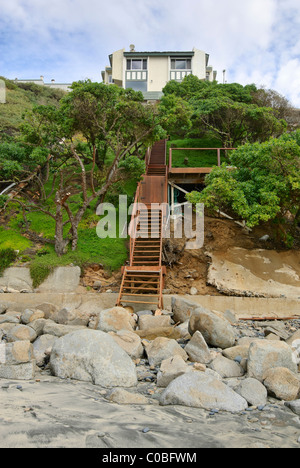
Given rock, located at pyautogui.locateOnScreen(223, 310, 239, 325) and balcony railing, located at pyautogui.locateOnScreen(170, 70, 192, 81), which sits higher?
balcony railing, located at pyautogui.locateOnScreen(170, 70, 192, 81)

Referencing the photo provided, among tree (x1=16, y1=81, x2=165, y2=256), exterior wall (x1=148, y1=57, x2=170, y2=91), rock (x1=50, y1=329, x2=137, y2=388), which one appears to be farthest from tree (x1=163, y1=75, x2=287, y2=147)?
rock (x1=50, y1=329, x2=137, y2=388)

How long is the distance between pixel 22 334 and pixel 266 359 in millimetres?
4839

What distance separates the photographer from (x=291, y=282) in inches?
488

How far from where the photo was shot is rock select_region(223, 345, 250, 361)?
21.7ft

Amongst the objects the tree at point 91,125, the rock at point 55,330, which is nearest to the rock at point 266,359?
the rock at point 55,330

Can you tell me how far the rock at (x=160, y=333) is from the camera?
7.92m

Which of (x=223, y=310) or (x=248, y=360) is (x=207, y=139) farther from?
(x=248, y=360)

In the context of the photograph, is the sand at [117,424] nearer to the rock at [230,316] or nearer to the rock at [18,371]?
the rock at [18,371]

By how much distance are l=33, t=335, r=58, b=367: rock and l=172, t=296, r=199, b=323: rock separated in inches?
145

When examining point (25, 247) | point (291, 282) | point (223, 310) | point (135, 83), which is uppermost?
point (135, 83)

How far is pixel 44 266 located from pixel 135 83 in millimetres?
33083

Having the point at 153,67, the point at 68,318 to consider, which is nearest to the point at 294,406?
the point at 68,318

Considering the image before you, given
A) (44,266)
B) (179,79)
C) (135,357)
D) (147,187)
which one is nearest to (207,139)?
(147,187)

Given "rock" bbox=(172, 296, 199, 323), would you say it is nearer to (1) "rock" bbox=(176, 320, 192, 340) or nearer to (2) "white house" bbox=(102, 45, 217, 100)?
(1) "rock" bbox=(176, 320, 192, 340)
